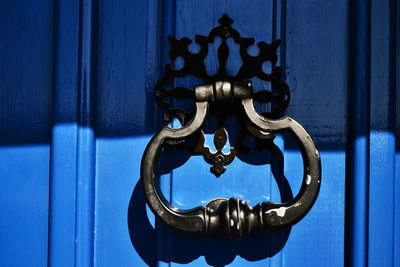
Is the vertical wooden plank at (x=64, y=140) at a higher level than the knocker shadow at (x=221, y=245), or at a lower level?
higher

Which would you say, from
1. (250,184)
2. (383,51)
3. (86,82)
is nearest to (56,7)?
(86,82)

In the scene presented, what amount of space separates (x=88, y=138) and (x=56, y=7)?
23cm

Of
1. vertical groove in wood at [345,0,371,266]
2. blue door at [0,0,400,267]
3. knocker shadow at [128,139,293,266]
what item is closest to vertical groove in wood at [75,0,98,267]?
blue door at [0,0,400,267]

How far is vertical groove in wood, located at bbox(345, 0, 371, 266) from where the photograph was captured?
61 cm

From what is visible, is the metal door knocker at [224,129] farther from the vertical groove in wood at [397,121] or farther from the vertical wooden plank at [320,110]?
the vertical groove in wood at [397,121]

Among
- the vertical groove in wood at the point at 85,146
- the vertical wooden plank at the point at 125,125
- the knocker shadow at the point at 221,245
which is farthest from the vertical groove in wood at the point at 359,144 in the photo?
the vertical groove in wood at the point at 85,146

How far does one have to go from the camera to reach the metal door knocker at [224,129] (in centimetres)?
55

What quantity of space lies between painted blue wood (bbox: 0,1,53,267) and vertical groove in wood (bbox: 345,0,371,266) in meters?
0.50

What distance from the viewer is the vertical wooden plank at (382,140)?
2.01 ft

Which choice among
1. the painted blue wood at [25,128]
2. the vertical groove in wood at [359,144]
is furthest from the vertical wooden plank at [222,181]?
the painted blue wood at [25,128]

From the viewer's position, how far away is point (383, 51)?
62 centimetres

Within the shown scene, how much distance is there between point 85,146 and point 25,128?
0.11 meters

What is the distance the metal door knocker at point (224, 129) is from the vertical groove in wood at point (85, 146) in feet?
0.39

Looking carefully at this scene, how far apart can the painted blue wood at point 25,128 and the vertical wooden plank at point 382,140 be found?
529 millimetres
